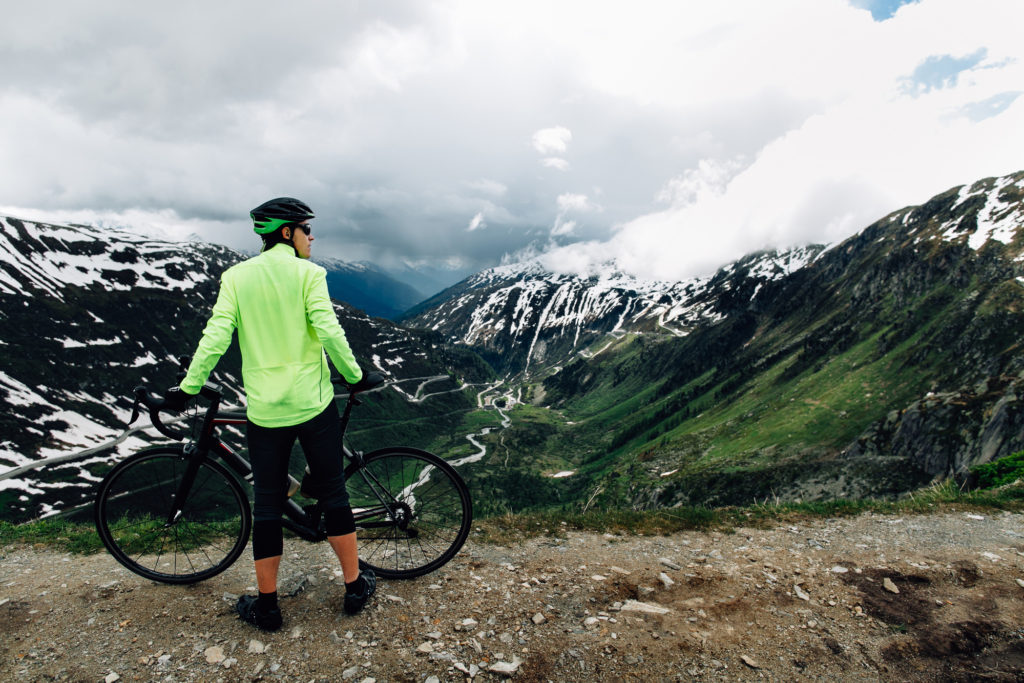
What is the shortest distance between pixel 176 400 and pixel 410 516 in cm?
446

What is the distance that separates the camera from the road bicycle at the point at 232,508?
7562 millimetres

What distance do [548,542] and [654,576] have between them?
7.88 ft

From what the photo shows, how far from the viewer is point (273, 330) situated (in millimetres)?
6176

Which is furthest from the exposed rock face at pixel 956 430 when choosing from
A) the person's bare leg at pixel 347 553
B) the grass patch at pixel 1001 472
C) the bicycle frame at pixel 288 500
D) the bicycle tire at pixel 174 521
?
the bicycle tire at pixel 174 521

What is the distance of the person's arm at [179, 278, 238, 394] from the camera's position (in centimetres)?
605

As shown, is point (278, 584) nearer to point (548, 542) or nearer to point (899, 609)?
point (548, 542)

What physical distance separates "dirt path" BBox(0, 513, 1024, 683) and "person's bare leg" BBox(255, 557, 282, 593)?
59 centimetres

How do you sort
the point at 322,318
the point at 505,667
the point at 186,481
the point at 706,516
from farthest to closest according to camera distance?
the point at 706,516 → the point at 186,481 → the point at 322,318 → the point at 505,667

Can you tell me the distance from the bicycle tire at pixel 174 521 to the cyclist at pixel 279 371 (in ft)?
3.98

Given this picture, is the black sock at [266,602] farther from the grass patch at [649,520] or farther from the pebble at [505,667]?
the grass patch at [649,520]

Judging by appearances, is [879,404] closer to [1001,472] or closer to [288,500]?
[1001,472]

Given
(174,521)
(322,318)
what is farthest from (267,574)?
(322,318)

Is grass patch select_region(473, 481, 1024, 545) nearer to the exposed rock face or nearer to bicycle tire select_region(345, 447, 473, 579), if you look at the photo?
bicycle tire select_region(345, 447, 473, 579)

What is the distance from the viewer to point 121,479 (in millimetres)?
7977
